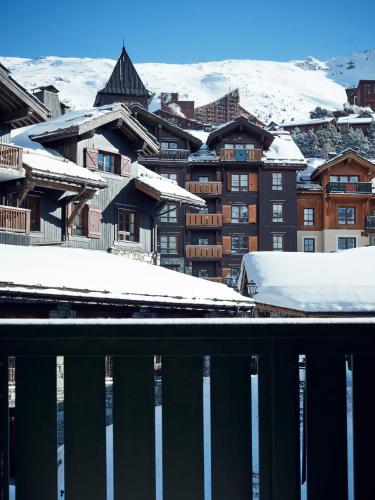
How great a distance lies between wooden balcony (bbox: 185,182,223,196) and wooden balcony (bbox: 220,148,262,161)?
6.01ft

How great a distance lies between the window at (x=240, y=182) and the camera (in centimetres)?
3581

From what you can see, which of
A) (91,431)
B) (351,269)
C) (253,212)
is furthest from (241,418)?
(253,212)

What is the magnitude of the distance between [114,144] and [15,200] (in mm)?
6243

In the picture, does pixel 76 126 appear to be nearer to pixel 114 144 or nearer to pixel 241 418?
pixel 114 144

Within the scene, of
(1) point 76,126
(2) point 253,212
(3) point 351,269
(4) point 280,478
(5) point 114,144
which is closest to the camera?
(4) point 280,478

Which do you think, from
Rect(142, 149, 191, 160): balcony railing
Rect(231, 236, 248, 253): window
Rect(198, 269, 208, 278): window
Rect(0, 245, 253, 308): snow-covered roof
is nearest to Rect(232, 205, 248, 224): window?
Rect(231, 236, 248, 253): window

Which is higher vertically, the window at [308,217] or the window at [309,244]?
the window at [308,217]

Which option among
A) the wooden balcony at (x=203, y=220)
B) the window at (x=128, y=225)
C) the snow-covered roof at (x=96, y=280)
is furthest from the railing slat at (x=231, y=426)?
the wooden balcony at (x=203, y=220)

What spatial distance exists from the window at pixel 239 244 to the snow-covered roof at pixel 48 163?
1719 centimetres

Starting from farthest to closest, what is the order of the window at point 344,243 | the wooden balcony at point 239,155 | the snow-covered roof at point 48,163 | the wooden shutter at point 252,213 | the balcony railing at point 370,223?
the window at point 344,243 → the balcony railing at point 370,223 → the wooden shutter at point 252,213 → the wooden balcony at point 239,155 → the snow-covered roof at point 48,163

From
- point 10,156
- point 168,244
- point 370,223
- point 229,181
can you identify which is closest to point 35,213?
point 10,156

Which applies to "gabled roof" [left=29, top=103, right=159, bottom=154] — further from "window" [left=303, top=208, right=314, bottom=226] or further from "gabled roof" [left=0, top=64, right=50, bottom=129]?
"window" [left=303, top=208, right=314, bottom=226]

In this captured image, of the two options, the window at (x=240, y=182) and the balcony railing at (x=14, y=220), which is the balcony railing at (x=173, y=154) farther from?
the balcony railing at (x=14, y=220)

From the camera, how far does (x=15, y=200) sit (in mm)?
17828
